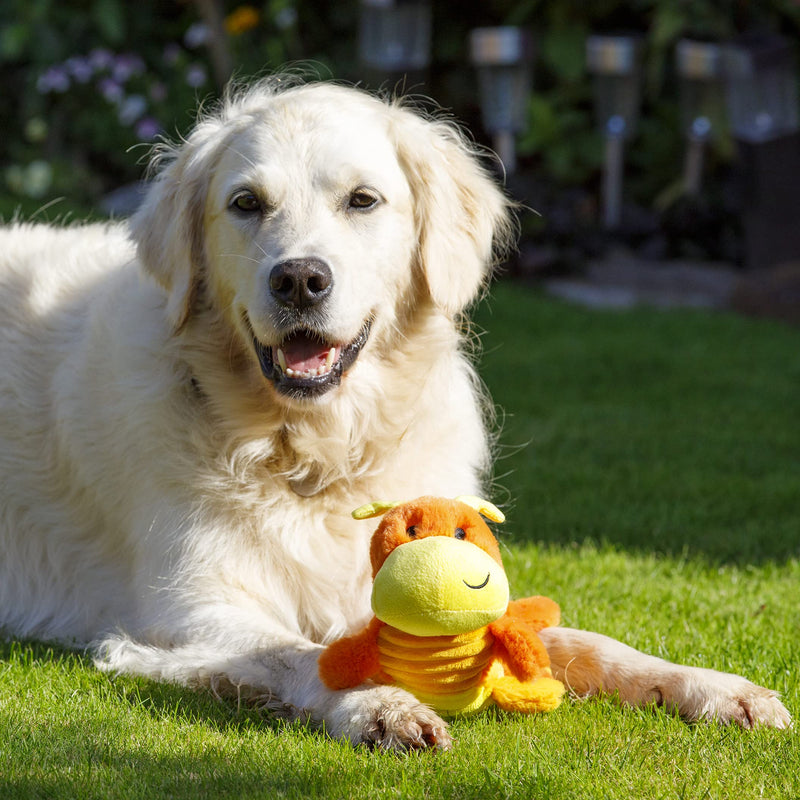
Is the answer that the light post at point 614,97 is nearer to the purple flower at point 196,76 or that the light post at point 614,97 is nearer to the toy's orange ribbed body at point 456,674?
the purple flower at point 196,76

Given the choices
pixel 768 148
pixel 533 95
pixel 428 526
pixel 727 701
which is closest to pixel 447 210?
pixel 428 526

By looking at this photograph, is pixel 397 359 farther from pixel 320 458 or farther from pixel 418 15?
pixel 418 15

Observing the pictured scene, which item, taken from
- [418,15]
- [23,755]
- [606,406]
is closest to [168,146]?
[23,755]

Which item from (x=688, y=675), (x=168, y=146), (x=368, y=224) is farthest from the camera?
(x=168, y=146)

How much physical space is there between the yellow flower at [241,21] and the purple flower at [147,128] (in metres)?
1.20

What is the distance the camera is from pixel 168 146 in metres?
4.01

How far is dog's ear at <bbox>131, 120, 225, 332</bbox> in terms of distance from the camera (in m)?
3.55

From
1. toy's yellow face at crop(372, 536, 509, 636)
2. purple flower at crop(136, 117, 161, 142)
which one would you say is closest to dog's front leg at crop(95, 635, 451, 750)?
toy's yellow face at crop(372, 536, 509, 636)

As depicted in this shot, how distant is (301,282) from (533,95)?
8815mm

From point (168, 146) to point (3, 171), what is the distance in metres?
8.85

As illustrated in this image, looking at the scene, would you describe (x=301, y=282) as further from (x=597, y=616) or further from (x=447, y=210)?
(x=597, y=616)

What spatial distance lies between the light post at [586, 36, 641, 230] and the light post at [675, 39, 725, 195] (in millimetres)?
438

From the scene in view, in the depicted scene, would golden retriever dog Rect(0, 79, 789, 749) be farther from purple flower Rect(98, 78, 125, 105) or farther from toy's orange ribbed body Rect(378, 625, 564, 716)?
purple flower Rect(98, 78, 125, 105)

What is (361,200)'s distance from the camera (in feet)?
11.3
